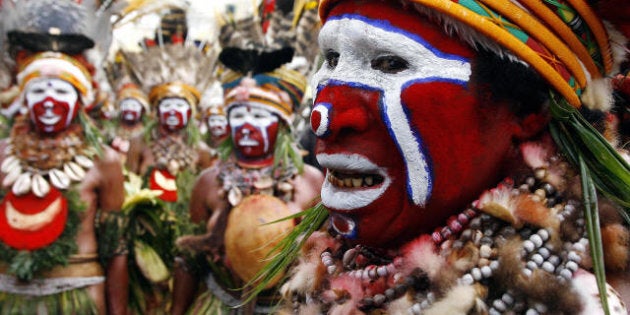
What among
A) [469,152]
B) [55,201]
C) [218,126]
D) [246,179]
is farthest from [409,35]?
[218,126]

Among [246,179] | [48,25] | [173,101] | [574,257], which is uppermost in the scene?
[48,25]

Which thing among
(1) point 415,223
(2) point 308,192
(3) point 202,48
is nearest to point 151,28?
(3) point 202,48

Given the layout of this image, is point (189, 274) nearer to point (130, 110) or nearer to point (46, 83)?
point (46, 83)

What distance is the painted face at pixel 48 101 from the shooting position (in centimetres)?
441

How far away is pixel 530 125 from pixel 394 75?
0.41m

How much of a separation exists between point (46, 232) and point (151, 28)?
3.83 metres

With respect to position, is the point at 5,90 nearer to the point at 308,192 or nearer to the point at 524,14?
the point at 308,192

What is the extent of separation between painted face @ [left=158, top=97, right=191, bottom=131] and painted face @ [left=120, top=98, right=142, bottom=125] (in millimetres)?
2955

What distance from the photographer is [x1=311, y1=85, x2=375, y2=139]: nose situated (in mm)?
1648

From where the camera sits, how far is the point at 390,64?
5.44 feet

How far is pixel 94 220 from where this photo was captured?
4621 millimetres

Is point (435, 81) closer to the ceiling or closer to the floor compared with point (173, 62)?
closer to the ceiling

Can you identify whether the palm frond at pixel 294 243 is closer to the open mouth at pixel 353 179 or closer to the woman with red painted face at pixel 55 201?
the open mouth at pixel 353 179

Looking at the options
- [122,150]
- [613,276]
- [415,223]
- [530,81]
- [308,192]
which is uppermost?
[530,81]
